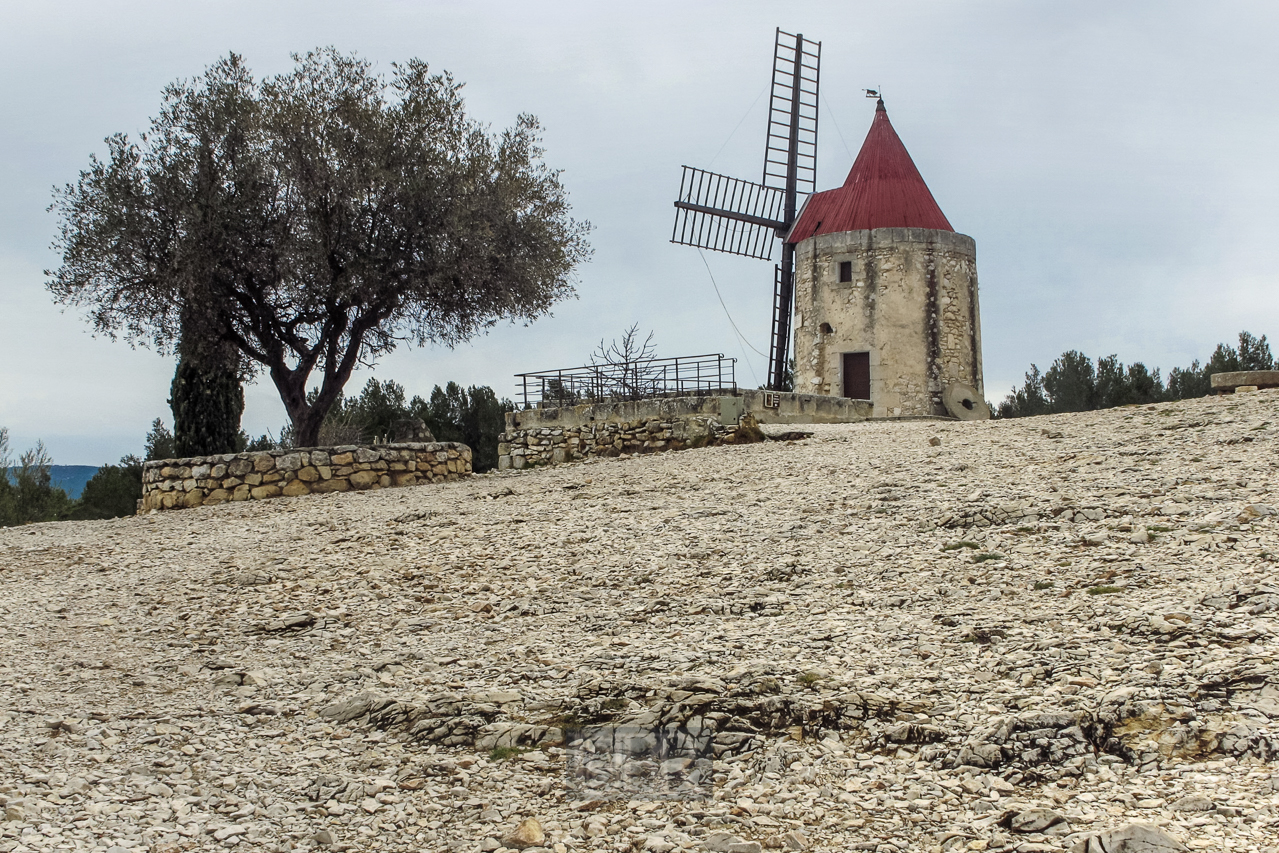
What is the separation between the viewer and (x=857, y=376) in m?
24.9

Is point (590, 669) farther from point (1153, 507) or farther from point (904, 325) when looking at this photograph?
point (904, 325)

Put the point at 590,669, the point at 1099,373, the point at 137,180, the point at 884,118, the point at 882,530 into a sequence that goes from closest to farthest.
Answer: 1. the point at 590,669
2. the point at 882,530
3. the point at 137,180
4. the point at 884,118
5. the point at 1099,373

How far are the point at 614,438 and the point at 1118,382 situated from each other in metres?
20.1

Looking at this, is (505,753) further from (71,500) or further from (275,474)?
(71,500)

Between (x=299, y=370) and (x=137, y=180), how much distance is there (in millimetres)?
3887

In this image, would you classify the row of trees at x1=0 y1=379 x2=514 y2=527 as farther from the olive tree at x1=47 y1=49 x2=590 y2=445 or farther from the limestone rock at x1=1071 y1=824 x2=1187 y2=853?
the limestone rock at x1=1071 y1=824 x2=1187 y2=853

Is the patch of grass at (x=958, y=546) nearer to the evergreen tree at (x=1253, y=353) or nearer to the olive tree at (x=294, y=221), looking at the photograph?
the olive tree at (x=294, y=221)

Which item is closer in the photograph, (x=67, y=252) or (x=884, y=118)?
(x=67, y=252)

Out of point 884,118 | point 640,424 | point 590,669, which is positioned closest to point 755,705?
point 590,669

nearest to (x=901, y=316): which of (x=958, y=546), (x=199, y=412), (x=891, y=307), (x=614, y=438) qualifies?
(x=891, y=307)

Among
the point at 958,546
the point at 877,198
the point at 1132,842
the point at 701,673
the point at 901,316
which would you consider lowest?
the point at 1132,842

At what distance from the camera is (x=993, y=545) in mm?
8031

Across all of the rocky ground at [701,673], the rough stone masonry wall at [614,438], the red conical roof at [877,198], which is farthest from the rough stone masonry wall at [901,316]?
the rocky ground at [701,673]

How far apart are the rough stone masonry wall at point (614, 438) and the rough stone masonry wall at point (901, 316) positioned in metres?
8.22
